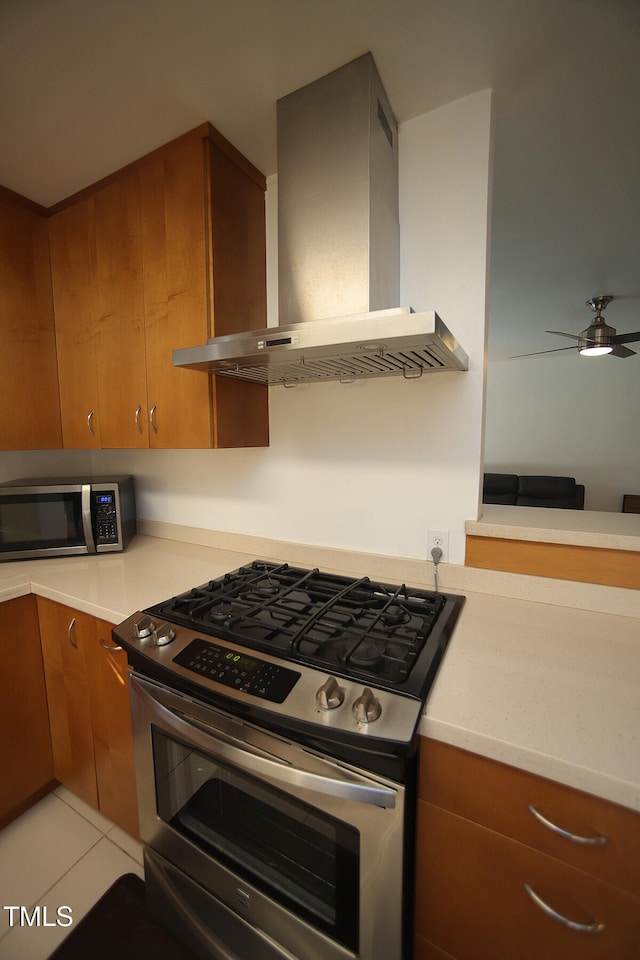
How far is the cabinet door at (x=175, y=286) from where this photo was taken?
1165 mm

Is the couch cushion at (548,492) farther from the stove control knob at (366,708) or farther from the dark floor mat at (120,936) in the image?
the dark floor mat at (120,936)

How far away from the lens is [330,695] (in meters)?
0.67

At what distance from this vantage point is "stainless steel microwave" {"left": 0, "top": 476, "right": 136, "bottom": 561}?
1480 millimetres

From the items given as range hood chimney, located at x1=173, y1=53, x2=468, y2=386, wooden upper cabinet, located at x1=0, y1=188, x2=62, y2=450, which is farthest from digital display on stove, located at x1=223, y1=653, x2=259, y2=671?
wooden upper cabinet, located at x1=0, y1=188, x2=62, y2=450

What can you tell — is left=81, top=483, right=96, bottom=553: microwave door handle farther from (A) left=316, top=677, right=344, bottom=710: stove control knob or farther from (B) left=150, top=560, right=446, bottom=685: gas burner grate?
(A) left=316, top=677, right=344, bottom=710: stove control knob

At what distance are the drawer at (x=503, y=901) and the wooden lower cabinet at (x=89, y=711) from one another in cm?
88

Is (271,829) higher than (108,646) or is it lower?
lower

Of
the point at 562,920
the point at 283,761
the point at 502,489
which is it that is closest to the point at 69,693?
the point at 283,761

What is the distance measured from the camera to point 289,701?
0.70 m

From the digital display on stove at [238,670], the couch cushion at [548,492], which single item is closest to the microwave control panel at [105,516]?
the digital display on stove at [238,670]

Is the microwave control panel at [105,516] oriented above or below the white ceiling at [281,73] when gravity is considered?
below

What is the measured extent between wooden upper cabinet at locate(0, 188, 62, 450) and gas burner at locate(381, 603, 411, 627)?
1.52 meters

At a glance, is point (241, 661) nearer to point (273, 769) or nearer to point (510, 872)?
point (273, 769)

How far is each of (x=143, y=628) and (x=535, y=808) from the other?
856mm
